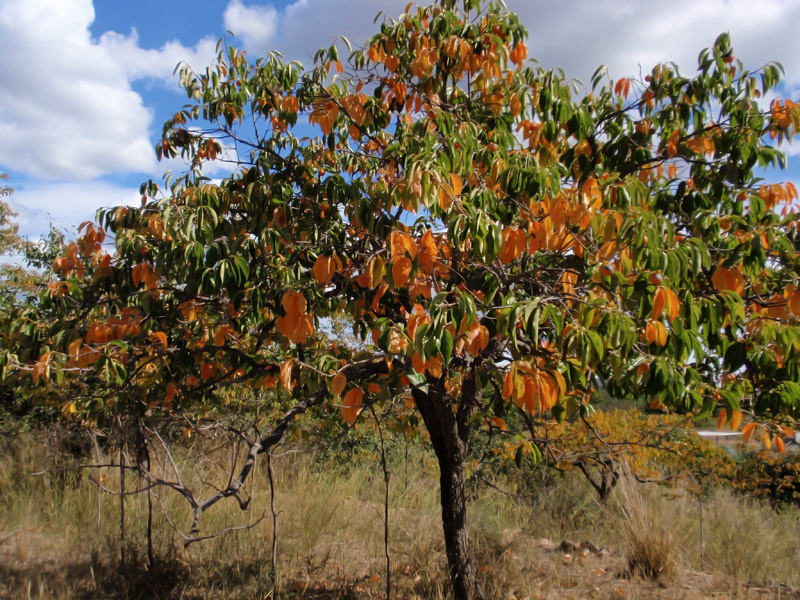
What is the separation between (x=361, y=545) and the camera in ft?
16.8

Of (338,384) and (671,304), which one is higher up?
(671,304)

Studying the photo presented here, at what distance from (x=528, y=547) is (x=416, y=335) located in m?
4.17

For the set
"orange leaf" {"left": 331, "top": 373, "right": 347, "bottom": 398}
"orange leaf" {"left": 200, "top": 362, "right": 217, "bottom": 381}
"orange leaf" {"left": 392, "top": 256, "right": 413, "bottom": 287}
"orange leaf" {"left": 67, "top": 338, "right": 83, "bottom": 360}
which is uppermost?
"orange leaf" {"left": 392, "top": 256, "right": 413, "bottom": 287}

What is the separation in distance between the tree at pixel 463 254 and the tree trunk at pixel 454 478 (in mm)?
15

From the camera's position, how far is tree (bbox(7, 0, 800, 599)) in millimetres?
2129

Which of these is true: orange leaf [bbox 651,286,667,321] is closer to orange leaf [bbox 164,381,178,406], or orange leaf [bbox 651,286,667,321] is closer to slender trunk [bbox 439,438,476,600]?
slender trunk [bbox 439,438,476,600]

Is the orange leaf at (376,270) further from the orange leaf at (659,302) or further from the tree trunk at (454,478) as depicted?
the tree trunk at (454,478)

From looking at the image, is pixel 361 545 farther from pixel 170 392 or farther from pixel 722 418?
pixel 722 418

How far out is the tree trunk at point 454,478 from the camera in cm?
370

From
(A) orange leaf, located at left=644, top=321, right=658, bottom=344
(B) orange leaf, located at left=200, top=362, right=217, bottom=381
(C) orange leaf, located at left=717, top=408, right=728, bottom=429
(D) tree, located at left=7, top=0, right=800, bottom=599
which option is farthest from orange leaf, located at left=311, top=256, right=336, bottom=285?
(C) orange leaf, located at left=717, top=408, right=728, bottom=429

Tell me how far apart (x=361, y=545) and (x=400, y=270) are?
12.6 feet

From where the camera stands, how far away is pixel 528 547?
516cm

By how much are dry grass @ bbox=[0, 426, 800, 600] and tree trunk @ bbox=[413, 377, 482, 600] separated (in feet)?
1.37

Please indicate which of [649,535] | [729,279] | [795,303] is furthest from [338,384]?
[649,535]
